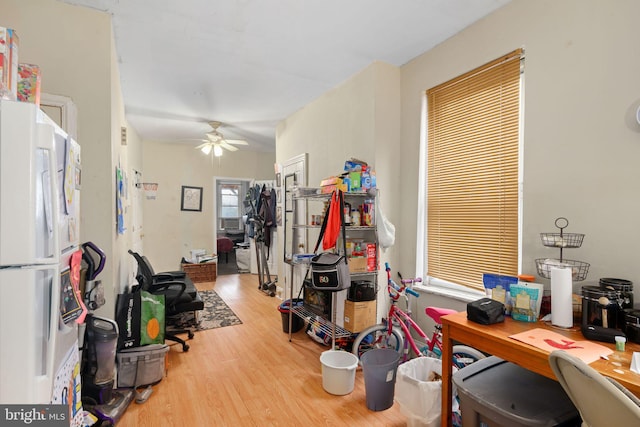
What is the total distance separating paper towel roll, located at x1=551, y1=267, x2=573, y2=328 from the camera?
160 cm

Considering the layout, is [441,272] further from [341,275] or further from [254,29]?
[254,29]

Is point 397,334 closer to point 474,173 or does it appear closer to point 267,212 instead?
point 474,173

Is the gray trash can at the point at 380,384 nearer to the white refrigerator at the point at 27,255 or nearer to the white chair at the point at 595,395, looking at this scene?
the white chair at the point at 595,395

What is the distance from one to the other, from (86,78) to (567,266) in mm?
3250

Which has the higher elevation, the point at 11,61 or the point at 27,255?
the point at 11,61

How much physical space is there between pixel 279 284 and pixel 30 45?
3.84 metres

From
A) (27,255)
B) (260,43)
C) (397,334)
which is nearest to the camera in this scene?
(27,255)

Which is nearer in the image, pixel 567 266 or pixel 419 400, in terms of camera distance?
pixel 567 266

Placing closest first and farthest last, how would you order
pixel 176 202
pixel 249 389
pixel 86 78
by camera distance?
1. pixel 86 78
2. pixel 249 389
3. pixel 176 202

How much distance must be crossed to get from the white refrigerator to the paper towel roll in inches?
86.3

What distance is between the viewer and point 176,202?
248 inches

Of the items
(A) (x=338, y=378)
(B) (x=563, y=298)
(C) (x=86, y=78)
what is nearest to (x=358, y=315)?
(A) (x=338, y=378)

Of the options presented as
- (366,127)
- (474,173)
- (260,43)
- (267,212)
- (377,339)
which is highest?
(260,43)

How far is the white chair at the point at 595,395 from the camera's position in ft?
2.96
